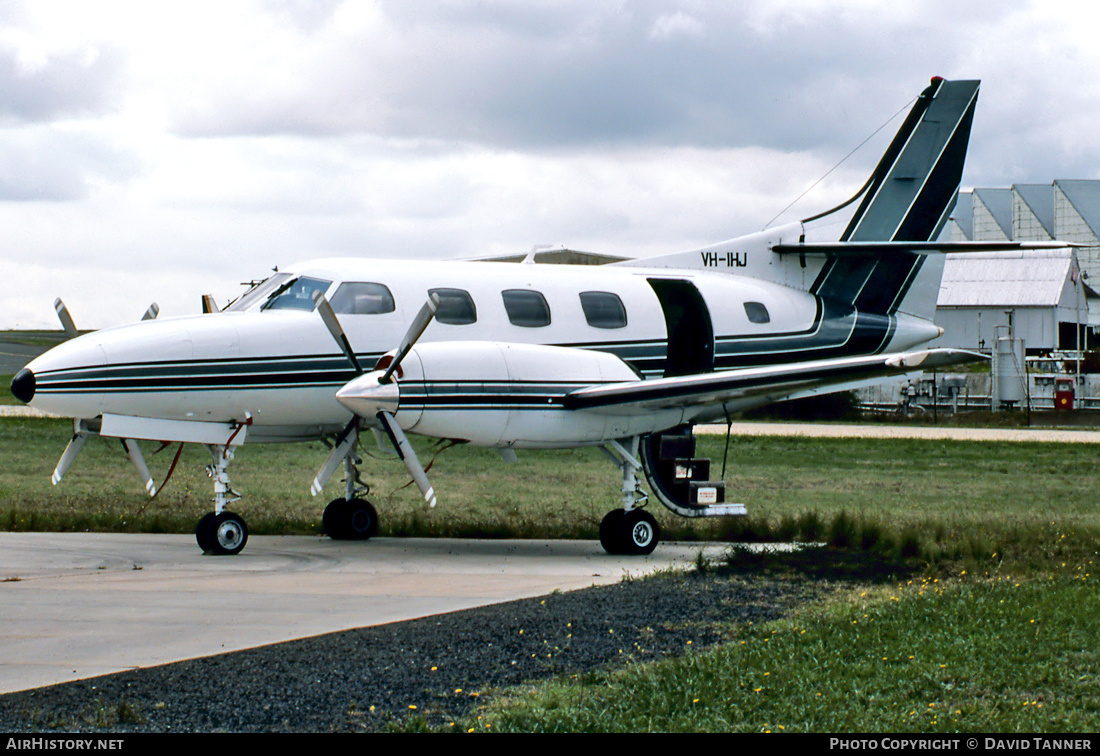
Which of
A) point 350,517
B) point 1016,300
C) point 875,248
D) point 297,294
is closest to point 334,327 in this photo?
point 297,294

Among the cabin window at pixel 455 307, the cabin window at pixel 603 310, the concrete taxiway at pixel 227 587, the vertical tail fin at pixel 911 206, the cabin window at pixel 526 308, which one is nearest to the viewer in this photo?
the concrete taxiway at pixel 227 587

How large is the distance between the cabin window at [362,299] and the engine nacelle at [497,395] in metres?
1.02

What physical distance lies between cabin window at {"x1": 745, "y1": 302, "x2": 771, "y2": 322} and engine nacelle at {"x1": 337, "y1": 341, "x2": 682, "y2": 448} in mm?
3080

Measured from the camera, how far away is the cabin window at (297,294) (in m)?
14.2

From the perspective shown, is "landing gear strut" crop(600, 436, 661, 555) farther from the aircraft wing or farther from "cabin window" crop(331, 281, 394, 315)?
"cabin window" crop(331, 281, 394, 315)

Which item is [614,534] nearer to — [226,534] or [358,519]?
[358,519]

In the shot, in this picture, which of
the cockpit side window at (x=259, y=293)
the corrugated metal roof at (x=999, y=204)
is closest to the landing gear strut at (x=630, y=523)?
the cockpit side window at (x=259, y=293)

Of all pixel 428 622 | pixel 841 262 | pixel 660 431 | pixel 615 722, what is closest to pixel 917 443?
pixel 841 262

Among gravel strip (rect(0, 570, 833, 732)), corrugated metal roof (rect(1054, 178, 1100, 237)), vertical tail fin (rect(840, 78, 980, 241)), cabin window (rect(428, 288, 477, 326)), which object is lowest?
gravel strip (rect(0, 570, 833, 732))

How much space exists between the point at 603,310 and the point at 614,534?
3187 millimetres

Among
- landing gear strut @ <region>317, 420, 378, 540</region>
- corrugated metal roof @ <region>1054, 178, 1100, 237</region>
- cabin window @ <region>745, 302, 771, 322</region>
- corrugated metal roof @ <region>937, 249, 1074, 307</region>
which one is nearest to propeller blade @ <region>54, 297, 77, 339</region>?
landing gear strut @ <region>317, 420, 378, 540</region>

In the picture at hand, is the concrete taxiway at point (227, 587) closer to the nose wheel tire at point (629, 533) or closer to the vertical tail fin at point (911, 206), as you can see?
the nose wheel tire at point (629, 533)

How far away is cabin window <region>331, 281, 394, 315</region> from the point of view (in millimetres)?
14258

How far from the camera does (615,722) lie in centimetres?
642
